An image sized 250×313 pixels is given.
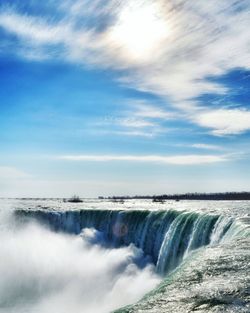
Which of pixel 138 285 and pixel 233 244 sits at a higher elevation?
pixel 233 244

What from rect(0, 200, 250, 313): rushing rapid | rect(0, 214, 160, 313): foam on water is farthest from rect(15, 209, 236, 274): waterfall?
rect(0, 214, 160, 313): foam on water

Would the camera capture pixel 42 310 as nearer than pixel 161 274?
Yes

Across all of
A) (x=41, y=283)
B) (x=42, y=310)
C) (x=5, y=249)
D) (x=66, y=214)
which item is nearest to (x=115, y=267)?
(x=41, y=283)

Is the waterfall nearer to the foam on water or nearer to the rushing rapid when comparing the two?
the rushing rapid

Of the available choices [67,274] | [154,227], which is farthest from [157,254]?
[67,274]

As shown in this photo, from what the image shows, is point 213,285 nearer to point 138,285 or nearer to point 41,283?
point 138,285

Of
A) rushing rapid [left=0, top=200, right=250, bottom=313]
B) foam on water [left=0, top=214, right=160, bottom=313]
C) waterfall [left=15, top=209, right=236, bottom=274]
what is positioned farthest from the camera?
waterfall [left=15, top=209, right=236, bottom=274]

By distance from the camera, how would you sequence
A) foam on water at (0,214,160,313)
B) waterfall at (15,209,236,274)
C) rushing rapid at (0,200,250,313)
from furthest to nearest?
waterfall at (15,209,236,274) → foam on water at (0,214,160,313) → rushing rapid at (0,200,250,313)
